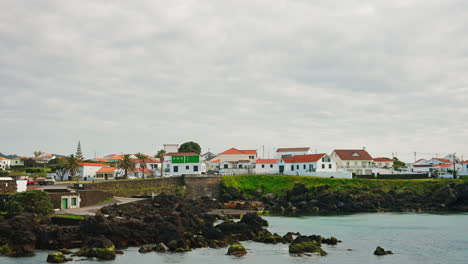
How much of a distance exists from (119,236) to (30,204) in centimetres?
1371

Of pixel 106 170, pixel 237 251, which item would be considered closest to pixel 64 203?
pixel 237 251

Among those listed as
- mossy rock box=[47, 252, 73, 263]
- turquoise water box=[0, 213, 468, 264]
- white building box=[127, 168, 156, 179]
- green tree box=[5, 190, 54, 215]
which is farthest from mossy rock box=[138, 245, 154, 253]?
white building box=[127, 168, 156, 179]

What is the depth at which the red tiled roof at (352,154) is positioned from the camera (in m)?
122

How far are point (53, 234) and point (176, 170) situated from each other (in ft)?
220

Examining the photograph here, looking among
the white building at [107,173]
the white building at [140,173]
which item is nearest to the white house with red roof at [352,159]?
the white building at [140,173]

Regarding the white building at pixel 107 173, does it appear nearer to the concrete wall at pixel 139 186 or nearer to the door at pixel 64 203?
the concrete wall at pixel 139 186

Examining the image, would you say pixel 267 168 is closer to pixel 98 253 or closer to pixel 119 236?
pixel 119 236

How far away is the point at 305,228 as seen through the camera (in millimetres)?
60344

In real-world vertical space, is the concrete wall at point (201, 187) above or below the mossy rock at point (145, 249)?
above

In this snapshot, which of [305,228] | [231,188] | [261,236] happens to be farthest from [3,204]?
[231,188]

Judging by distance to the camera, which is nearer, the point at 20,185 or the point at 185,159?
the point at 20,185

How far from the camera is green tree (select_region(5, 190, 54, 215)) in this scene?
50531mm

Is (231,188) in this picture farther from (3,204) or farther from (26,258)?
(26,258)

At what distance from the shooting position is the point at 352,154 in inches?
4884
